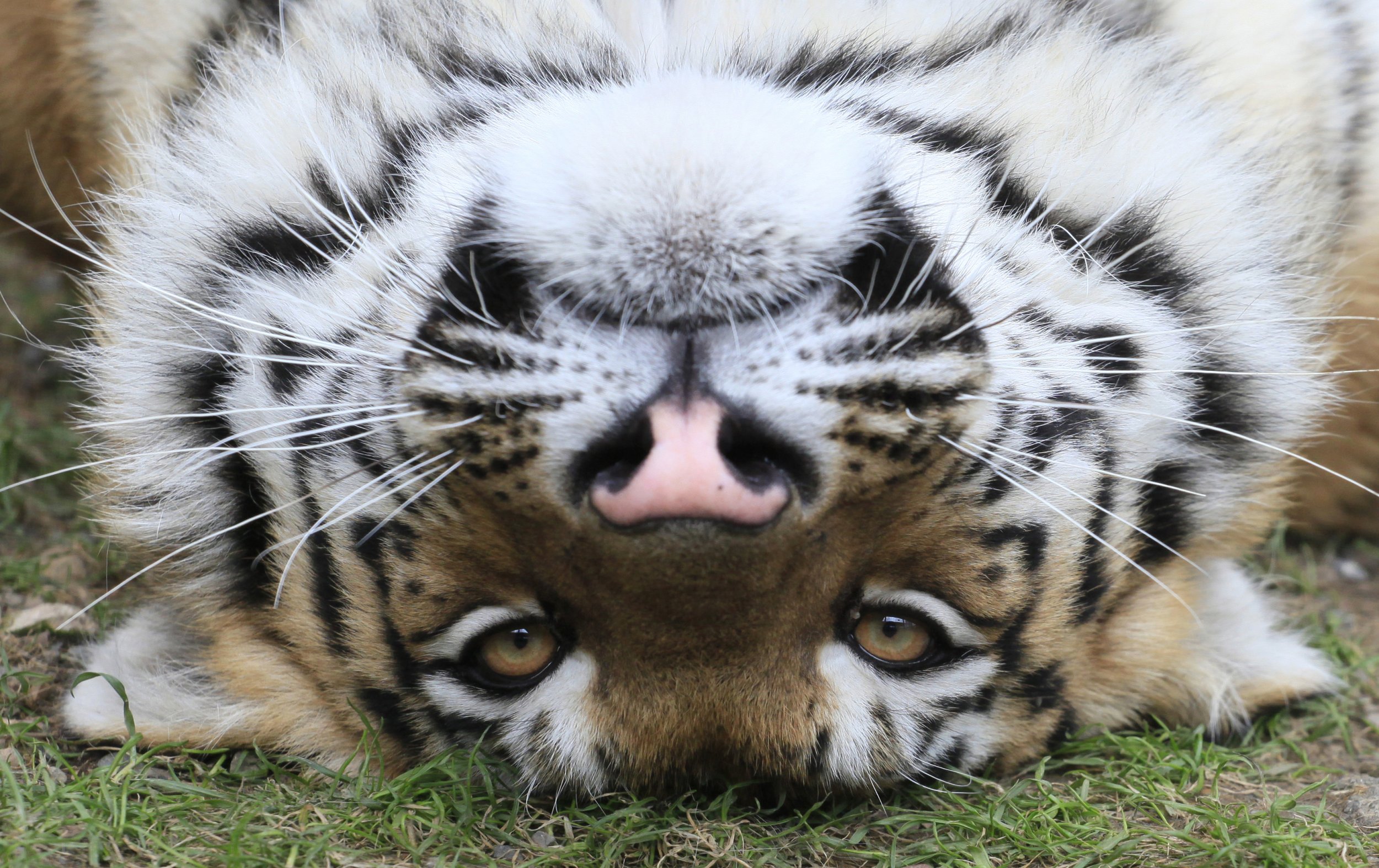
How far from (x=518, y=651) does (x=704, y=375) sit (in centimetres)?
74

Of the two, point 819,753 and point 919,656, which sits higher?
point 919,656

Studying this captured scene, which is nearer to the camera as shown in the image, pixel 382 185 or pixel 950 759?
pixel 382 185

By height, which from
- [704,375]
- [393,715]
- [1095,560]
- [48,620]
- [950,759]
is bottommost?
[48,620]

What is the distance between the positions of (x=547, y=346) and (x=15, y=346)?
Result: 3.60 metres

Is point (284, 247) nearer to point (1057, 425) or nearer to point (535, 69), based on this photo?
point (535, 69)

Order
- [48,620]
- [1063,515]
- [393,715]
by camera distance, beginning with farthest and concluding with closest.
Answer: [48,620] → [393,715] → [1063,515]

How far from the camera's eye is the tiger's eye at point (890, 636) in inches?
97.2

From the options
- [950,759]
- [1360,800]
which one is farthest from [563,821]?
[1360,800]

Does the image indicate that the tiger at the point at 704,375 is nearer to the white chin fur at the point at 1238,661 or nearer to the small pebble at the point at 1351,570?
the white chin fur at the point at 1238,661

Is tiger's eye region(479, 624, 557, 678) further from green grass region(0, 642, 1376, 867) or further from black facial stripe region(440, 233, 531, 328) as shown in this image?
black facial stripe region(440, 233, 531, 328)

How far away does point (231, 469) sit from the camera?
105 inches

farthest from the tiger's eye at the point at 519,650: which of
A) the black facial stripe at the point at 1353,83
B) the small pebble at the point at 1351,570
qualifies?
the small pebble at the point at 1351,570

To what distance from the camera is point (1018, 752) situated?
280 cm

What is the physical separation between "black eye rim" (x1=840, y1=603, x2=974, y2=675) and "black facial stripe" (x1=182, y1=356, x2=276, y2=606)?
119 cm
